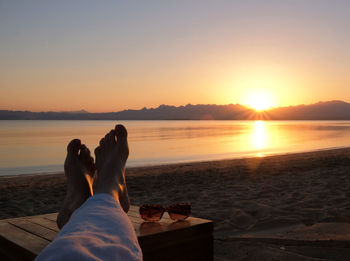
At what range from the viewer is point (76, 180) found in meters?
2.07

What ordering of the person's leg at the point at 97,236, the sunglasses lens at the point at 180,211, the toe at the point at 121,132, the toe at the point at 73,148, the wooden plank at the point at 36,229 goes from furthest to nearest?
1. the toe at the point at 121,132
2. the toe at the point at 73,148
3. the sunglasses lens at the point at 180,211
4. the wooden plank at the point at 36,229
5. the person's leg at the point at 97,236

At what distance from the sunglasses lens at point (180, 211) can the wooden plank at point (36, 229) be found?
1.81 feet

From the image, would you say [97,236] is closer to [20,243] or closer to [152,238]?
[152,238]

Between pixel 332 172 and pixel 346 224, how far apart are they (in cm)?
391

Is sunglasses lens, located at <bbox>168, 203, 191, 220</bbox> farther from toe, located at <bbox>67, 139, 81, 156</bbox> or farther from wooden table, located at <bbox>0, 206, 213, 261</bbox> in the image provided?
toe, located at <bbox>67, 139, 81, 156</bbox>

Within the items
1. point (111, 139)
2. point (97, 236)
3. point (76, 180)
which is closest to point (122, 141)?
point (111, 139)

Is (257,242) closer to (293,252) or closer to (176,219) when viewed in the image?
(293,252)

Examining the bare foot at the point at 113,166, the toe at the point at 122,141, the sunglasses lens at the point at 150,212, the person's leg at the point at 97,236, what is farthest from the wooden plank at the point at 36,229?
the toe at the point at 122,141

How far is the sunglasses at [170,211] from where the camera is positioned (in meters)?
1.69

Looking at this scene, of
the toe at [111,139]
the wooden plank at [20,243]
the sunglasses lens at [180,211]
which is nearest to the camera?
the wooden plank at [20,243]

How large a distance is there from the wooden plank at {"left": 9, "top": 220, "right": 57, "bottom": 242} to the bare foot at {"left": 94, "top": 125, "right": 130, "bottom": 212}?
0.28 metres

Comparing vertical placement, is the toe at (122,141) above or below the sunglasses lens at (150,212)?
above

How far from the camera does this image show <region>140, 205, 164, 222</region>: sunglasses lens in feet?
5.57

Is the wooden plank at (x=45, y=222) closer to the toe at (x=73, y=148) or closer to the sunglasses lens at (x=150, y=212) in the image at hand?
the sunglasses lens at (x=150, y=212)
